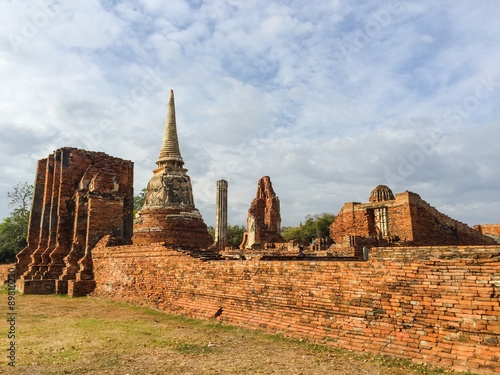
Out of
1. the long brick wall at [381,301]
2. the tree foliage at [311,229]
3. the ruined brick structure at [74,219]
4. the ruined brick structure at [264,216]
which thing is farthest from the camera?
the tree foliage at [311,229]

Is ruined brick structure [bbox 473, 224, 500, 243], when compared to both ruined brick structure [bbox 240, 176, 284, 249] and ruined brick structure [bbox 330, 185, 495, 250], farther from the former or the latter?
ruined brick structure [bbox 240, 176, 284, 249]

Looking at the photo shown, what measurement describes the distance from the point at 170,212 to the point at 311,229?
117 ft

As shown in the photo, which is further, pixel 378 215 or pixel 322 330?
pixel 378 215

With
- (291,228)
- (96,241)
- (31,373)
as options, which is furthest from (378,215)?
(291,228)

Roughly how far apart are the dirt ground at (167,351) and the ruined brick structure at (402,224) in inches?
400

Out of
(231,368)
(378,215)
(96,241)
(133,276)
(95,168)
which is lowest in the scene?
(231,368)

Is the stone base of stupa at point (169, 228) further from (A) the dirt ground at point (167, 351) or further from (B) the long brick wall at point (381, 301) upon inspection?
(A) the dirt ground at point (167, 351)

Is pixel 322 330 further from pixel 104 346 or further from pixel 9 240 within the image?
pixel 9 240

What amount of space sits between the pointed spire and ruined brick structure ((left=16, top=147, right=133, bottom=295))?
171 cm

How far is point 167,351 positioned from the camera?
571cm

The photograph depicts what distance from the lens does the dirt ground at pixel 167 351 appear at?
4820mm

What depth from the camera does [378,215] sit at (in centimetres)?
2109

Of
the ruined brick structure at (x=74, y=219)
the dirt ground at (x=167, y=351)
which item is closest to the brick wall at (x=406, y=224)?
the ruined brick structure at (x=74, y=219)

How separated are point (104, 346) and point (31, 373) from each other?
137 centimetres
